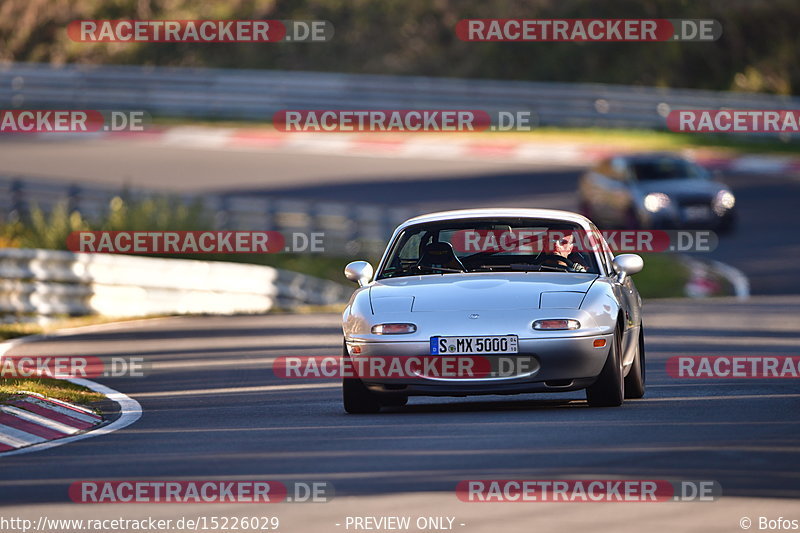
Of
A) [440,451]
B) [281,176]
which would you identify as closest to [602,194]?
[281,176]

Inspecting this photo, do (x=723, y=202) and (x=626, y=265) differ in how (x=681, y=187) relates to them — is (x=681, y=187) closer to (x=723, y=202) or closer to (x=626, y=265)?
(x=723, y=202)

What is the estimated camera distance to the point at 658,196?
94.5 feet

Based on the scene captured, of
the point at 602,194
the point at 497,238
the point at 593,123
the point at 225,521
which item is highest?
the point at 593,123

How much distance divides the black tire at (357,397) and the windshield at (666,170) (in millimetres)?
19201

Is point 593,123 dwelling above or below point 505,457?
above

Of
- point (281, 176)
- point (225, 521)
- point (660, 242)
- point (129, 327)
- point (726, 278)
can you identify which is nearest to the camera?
point (225, 521)

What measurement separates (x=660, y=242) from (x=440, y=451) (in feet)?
68.9

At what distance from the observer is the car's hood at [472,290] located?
34.6 ft

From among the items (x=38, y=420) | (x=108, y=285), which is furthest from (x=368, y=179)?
(x=38, y=420)

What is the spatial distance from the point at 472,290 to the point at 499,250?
102 cm

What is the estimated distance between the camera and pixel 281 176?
121 ft

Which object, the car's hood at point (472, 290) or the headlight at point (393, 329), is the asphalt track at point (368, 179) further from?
the headlight at point (393, 329)

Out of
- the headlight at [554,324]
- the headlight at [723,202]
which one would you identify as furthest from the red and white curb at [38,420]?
the headlight at [723,202]

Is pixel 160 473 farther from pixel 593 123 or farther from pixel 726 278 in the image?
pixel 593 123
